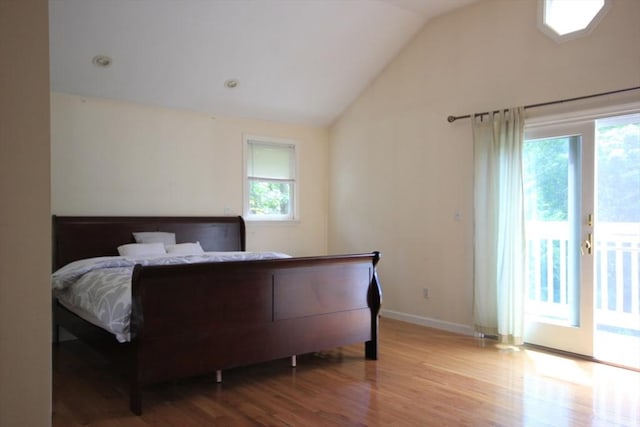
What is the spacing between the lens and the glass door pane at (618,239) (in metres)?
4.24

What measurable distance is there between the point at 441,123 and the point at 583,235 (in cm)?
182

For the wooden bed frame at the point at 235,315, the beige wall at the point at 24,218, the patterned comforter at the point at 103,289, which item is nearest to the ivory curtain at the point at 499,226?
the wooden bed frame at the point at 235,315

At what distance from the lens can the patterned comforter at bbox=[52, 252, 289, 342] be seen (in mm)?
2896

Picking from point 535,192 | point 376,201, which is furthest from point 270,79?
point 535,192

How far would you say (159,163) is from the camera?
5.14m

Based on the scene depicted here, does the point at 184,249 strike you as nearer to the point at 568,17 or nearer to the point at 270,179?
the point at 270,179

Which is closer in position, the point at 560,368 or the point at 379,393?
the point at 379,393

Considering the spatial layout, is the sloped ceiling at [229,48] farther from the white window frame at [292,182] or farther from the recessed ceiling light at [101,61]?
the white window frame at [292,182]

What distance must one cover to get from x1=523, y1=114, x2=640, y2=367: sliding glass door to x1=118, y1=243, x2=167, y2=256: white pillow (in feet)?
11.5

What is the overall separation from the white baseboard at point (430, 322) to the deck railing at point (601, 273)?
28.2 inches

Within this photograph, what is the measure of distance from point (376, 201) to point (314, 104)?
147 centimetres

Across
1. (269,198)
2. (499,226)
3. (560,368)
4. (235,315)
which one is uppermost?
(269,198)

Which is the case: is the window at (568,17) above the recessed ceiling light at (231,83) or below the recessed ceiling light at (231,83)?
above

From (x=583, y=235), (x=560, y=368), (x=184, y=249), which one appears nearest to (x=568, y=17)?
(x=583, y=235)
